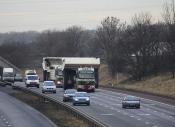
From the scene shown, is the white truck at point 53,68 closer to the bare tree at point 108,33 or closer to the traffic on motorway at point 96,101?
the traffic on motorway at point 96,101

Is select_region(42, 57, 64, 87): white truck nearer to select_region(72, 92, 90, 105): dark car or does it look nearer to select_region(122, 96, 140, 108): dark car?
select_region(72, 92, 90, 105): dark car

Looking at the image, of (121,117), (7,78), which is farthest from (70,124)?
(7,78)

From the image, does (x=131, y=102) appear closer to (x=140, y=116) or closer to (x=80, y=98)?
(x=80, y=98)

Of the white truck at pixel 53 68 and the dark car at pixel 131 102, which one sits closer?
the dark car at pixel 131 102

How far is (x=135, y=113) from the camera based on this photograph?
141ft

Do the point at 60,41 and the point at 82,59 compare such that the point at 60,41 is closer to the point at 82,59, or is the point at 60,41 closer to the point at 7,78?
the point at 7,78

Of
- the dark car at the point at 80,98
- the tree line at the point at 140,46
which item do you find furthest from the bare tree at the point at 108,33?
the dark car at the point at 80,98

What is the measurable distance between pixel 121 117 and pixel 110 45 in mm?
84736

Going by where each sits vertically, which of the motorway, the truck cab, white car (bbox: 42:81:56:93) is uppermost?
the truck cab

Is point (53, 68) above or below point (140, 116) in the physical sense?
above

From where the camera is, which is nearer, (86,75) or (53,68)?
(86,75)

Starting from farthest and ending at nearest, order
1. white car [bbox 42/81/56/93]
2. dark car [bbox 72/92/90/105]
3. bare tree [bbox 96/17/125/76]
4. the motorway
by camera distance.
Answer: bare tree [bbox 96/17/125/76] < white car [bbox 42/81/56/93] < dark car [bbox 72/92/90/105] < the motorway

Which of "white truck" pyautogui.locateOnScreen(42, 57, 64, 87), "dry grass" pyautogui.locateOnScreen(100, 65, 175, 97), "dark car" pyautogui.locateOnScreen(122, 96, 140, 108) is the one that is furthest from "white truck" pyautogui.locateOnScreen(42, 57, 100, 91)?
"dark car" pyautogui.locateOnScreen(122, 96, 140, 108)

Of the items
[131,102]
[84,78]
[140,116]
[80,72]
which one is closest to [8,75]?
[80,72]
